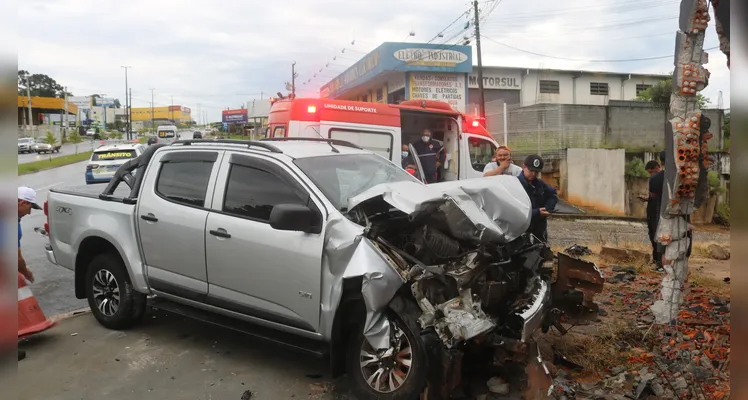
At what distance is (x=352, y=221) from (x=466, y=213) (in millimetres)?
831

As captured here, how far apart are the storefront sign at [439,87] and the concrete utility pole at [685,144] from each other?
2278 centimetres

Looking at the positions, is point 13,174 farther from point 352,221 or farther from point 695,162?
point 695,162

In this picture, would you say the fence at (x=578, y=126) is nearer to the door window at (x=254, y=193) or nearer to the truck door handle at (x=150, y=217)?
the door window at (x=254, y=193)

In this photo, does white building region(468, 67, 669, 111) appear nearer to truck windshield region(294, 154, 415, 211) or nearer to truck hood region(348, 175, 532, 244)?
truck windshield region(294, 154, 415, 211)

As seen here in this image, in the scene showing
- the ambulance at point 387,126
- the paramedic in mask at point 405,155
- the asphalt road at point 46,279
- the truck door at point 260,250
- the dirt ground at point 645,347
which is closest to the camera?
the dirt ground at point 645,347

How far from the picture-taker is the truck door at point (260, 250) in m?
3.76

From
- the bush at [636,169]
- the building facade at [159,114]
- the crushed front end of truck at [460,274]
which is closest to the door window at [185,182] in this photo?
the crushed front end of truck at [460,274]

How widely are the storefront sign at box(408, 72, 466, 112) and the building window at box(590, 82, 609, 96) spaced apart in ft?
39.6

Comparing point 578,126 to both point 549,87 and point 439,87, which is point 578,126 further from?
point 549,87

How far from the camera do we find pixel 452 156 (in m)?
11.8

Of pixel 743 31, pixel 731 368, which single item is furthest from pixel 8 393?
pixel 743 31

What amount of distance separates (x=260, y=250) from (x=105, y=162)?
1756 centimetres

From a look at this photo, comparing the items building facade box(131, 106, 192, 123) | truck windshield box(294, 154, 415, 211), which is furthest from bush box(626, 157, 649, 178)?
building facade box(131, 106, 192, 123)

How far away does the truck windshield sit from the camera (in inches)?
162
